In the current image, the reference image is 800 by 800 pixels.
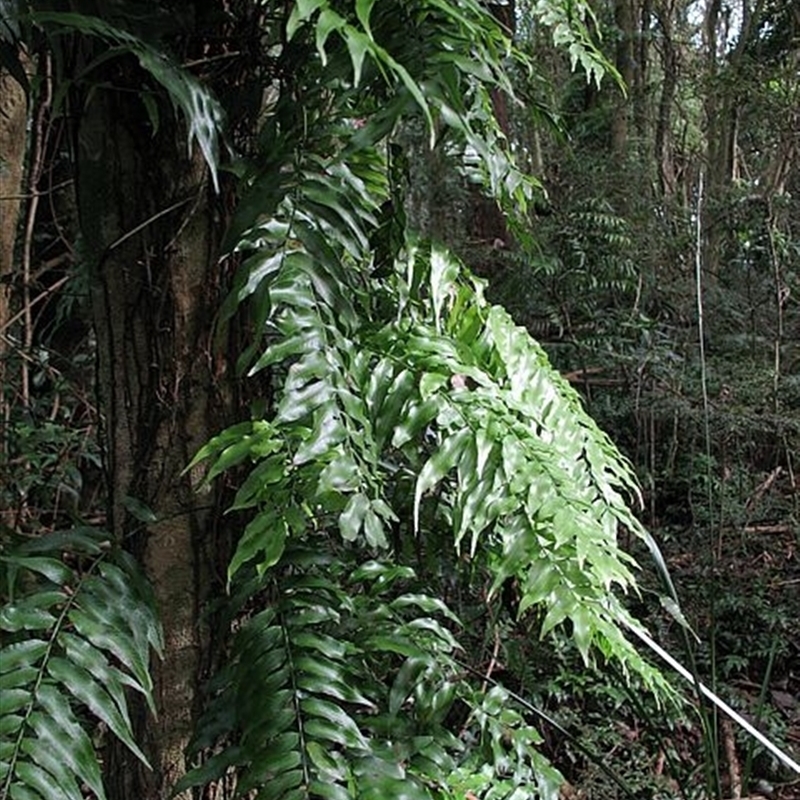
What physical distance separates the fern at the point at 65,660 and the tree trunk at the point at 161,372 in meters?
0.11

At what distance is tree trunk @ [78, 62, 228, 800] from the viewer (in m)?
1.16

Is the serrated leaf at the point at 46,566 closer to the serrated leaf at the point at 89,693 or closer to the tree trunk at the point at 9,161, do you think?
the serrated leaf at the point at 89,693

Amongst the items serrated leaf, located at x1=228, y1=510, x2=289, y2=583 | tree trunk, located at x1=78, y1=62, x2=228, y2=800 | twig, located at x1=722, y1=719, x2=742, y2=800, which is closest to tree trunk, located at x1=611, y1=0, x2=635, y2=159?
twig, located at x1=722, y1=719, x2=742, y2=800

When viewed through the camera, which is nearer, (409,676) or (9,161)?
(409,676)

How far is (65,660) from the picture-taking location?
3.07 ft

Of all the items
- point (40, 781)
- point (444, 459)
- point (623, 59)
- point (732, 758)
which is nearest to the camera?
point (40, 781)

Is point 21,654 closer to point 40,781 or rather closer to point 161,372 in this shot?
point 40,781

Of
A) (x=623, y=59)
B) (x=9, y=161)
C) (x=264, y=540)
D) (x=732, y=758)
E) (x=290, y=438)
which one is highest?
(x=623, y=59)

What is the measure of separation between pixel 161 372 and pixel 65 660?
1.29 ft

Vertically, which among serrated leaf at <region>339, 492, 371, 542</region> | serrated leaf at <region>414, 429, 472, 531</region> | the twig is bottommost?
the twig

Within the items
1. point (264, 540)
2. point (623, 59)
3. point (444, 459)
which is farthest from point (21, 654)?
point (623, 59)

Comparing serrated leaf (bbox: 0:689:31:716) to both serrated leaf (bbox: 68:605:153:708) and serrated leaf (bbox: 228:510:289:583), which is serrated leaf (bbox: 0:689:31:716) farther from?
serrated leaf (bbox: 228:510:289:583)

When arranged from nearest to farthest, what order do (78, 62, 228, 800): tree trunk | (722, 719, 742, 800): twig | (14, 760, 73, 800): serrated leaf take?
(14, 760, 73, 800): serrated leaf
(78, 62, 228, 800): tree trunk
(722, 719, 742, 800): twig

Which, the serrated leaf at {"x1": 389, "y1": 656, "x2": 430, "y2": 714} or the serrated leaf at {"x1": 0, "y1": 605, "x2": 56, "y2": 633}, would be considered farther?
the serrated leaf at {"x1": 389, "y1": 656, "x2": 430, "y2": 714}
